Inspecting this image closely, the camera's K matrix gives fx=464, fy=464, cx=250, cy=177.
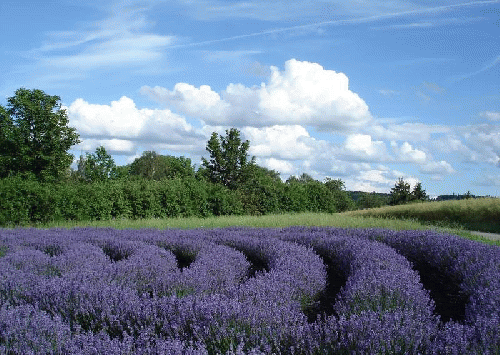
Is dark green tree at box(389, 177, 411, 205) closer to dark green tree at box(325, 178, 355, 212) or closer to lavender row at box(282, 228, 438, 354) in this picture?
dark green tree at box(325, 178, 355, 212)

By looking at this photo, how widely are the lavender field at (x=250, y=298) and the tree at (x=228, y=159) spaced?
19.5 m

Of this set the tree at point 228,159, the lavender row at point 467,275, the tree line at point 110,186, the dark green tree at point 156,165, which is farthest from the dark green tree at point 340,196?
the lavender row at point 467,275

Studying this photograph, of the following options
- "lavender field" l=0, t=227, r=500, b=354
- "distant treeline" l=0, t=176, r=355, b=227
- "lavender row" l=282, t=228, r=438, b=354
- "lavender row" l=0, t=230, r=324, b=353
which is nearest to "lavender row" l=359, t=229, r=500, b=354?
"lavender field" l=0, t=227, r=500, b=354

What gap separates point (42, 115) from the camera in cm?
2645

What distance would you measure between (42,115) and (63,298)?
980 inches

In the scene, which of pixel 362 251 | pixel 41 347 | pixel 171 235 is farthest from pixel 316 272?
pixel 171 235

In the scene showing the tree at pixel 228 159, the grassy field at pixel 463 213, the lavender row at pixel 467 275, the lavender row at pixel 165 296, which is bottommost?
the lavender row at pixel 165 296

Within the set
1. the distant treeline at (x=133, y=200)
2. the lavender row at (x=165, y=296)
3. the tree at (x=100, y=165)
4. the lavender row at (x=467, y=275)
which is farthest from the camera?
the tree at (x=100, y=165)

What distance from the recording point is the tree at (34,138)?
85.7 feet

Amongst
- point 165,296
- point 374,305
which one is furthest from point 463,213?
point 165,296

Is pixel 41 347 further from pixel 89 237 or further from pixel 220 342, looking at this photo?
pixel 89 237

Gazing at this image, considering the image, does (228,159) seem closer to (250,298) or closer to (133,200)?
(133,200)

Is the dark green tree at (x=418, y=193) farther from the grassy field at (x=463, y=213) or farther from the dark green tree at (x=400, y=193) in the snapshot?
the grassy field at (x=463, y=213)

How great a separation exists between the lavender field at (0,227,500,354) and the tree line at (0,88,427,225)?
327 inches
